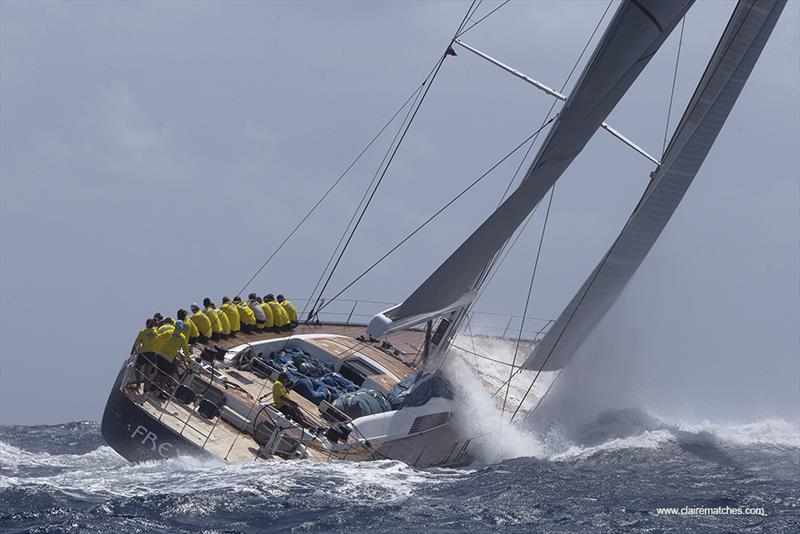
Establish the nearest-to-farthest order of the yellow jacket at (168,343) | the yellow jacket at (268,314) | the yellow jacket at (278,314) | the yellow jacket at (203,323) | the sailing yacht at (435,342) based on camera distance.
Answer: the sailing yacht at (435,342), the yellow jacket at (168,343), the yellow jacket at (203,323), the yellow jacket at (268,314), the yellow jacket at (278,314)

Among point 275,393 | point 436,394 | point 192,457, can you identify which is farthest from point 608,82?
point 192,457

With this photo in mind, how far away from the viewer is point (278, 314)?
73.9 feet

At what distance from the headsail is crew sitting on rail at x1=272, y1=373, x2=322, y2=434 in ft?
5.08

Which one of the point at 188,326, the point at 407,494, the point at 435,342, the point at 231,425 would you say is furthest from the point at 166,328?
the point at 435,342

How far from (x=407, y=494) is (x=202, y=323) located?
5976 millimetres

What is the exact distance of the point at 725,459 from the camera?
67.1ft

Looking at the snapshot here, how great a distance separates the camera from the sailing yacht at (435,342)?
17058mm

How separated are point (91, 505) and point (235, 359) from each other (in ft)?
18.5

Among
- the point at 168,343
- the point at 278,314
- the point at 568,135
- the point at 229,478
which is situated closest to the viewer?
the point at 229,478

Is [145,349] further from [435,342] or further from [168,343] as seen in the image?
[435,342]

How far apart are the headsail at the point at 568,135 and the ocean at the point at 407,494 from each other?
8.64 feet

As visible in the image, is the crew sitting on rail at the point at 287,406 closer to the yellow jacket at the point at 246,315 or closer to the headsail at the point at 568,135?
the headsail at the point at 568,135

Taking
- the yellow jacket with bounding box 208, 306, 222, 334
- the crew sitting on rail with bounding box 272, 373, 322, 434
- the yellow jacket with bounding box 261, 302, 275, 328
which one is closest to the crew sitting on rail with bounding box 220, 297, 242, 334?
the yellow jacket with bounding box 208, 306, 222, 334

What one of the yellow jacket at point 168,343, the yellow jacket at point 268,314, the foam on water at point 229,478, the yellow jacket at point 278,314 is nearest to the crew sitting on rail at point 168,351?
the yellow jacket at point 168,343
